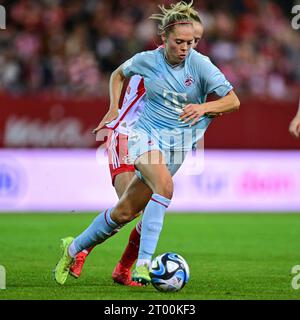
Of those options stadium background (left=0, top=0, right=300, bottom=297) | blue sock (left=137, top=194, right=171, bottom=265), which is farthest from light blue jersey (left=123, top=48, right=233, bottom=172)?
stadium background (left=0, top=0, right=300, bottom=297)

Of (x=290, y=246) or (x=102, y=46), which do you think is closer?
(x=290, y=246)

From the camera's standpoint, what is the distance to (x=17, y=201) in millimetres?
14898

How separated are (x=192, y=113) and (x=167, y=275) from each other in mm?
1216

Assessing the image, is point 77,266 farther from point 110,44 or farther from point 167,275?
point 110,44

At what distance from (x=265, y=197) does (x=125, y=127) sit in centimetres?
800

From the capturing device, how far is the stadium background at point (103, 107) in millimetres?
15211

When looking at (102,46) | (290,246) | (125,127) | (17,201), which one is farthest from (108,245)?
(102,46)

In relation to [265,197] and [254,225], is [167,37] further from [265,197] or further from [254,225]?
[265,197]

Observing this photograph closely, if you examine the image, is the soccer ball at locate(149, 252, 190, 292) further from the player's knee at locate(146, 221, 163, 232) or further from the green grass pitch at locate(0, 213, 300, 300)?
the player's knee at locate(146, 221, 163, 232)

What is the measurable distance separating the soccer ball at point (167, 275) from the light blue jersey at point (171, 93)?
3.01 ft

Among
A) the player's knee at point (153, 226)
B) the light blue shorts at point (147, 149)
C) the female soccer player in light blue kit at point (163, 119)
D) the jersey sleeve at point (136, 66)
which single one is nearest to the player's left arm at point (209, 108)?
the female soccer player in light blue kit at point (163, 119)

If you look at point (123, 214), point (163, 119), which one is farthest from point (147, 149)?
point (123, 214)

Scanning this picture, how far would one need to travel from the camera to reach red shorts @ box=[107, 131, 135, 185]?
8.12 metres
